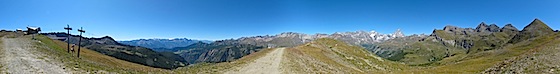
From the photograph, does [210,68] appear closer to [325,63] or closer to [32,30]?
[325,63]

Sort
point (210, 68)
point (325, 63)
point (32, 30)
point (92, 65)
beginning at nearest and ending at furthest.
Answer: point (92, 65), point (210, 68), point (325, 63), point (32, 30)

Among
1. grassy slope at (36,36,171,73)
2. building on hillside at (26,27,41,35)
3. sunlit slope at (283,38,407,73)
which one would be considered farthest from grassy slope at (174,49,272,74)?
building on hillside at (26,27,41,35)

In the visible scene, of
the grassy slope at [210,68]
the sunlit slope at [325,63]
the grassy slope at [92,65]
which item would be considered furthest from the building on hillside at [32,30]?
the grassy slope at [210,68]

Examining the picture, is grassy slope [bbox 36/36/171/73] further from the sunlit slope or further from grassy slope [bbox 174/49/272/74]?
the sunlit slope

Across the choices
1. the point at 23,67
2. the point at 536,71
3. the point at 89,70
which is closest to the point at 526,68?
the point at 536,71

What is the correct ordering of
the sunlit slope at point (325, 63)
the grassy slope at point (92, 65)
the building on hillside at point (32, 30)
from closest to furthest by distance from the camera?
the grassy slope at point (92, 65) < the sunlit slope at point (325, 63) < the building on hillside at point (32, 30)

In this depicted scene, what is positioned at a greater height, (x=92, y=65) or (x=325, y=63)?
(x=92, y=65)

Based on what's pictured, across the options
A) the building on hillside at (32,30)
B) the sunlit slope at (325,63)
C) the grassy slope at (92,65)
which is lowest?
the sunlit slope at (325,63)

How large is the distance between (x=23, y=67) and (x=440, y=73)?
7734cm

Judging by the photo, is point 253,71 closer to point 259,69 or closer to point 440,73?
point 259,69

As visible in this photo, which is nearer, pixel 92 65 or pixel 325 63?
pixel 92 65

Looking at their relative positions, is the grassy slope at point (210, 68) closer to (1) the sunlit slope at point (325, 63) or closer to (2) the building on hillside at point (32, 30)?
(1) the sunlit slope at point (325, 63)

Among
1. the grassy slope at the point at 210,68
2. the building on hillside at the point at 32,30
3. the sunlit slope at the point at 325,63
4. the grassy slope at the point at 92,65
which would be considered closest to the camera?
the grassy slope at the point at 92,65

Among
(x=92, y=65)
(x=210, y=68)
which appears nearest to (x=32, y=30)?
(x=92, y=65)
